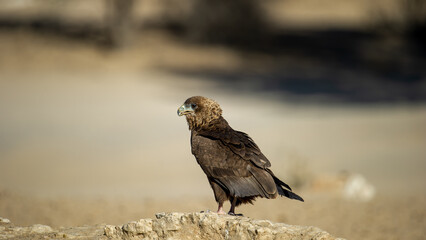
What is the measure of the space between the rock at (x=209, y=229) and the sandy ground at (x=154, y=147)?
123 inches

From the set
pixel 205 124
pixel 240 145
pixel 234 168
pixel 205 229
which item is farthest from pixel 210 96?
pixel 205 229

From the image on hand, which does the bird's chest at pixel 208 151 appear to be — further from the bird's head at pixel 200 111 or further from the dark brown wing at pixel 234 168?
the bird's head at pixel 200 111

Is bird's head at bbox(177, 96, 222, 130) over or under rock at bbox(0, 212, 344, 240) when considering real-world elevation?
over

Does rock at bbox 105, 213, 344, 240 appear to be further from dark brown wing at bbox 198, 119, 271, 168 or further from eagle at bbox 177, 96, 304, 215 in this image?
dark brown wing at bbox 198, 119, 271, 168

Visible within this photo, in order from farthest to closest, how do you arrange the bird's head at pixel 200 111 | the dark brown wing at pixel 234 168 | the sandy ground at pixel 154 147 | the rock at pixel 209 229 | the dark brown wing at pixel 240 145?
the sandy ground at pixel 154 147, the bird's head at pixel 200 111, the dark brown wing at pixel 240 145, the dark brown wing at pixel 234 168, the rock at pixel 209 229

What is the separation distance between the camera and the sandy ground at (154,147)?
30.4ft

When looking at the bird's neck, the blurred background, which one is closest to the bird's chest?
the bird's neck

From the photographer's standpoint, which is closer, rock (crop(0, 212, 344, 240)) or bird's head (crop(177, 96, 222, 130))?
rock (crop(0, 212, 344, 240))

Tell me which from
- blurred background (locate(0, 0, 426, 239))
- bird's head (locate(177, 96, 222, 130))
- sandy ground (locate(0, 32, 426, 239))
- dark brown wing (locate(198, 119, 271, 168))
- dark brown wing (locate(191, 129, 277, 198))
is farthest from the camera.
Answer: blurred background (locate(0, 0, 426, 239))

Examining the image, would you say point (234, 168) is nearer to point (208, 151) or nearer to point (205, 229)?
point (208, 151)

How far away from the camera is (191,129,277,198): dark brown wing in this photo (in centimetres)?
560

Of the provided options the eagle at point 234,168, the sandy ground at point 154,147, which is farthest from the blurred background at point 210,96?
the eagle at point 234,168

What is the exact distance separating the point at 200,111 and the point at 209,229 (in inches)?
50.5

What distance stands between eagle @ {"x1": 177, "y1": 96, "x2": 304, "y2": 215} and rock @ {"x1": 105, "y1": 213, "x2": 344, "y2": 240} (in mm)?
357
